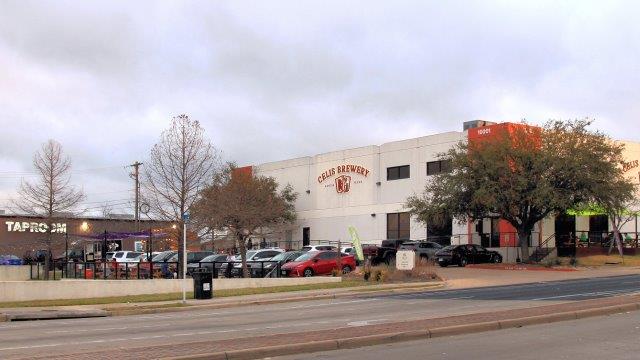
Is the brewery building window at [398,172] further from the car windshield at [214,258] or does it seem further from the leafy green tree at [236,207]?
the car windshield at [214,258]

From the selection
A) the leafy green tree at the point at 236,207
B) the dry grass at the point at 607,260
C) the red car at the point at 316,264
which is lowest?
the dry grass at the point at 607,260

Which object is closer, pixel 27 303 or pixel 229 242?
pixel 27 303

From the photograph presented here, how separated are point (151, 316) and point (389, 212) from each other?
4041cm

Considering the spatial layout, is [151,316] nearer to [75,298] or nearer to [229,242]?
[75,298]

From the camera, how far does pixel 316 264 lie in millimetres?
37031

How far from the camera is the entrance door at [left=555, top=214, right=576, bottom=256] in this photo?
49.6m

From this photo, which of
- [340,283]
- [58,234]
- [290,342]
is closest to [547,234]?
[340,283]

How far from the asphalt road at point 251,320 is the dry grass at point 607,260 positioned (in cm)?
2007

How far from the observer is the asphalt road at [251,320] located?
14.0 m

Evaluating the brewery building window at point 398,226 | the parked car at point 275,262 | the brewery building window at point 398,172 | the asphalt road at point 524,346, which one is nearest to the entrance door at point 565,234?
the brewery building window at point 398,226

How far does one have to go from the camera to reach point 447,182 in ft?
152

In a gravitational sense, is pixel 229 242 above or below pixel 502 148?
below

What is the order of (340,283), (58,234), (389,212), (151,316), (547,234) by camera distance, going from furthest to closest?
(389,212)
(547,234)
(58,234)
(340,283)
(151,316)

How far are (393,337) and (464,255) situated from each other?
35067 mm
